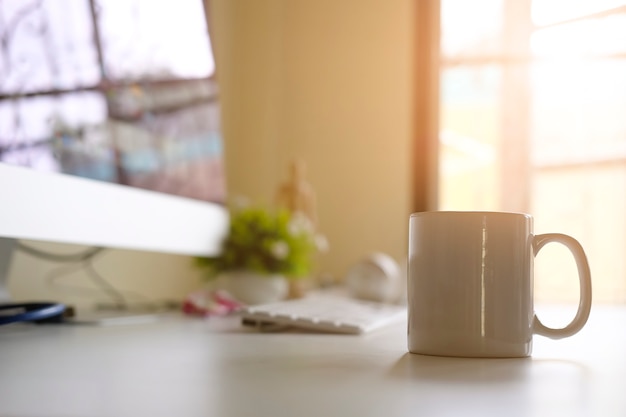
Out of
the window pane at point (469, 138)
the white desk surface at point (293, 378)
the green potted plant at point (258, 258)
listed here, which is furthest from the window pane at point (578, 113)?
the white desk surface at point (293, 378)

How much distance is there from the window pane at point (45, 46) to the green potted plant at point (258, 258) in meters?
0.55

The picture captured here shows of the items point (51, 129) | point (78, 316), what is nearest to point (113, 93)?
point (51, 129)

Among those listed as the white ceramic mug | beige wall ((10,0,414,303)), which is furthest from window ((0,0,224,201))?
Result: beige wall ((10,0,414,303))

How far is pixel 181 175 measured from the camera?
116 centimetres

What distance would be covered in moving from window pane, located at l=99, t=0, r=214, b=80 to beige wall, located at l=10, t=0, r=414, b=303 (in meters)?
1.03

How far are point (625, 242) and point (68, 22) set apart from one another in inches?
77.3

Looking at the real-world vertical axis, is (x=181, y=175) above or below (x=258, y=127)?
below

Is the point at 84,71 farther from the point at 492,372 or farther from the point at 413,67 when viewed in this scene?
the point at 413,67

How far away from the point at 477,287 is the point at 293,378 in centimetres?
19

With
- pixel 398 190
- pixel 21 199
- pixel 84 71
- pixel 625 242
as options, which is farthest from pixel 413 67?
pixel 21 199

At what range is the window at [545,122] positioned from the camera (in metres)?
2.31

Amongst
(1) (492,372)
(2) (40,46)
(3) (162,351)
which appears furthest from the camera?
(2) (40,46)

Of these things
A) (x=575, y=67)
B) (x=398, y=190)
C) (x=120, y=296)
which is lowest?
(x=120, y=296)

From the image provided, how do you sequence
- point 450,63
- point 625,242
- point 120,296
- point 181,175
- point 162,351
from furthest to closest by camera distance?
point 450,63
point 625,242
point 120,296
point 181,175
point 162,351
